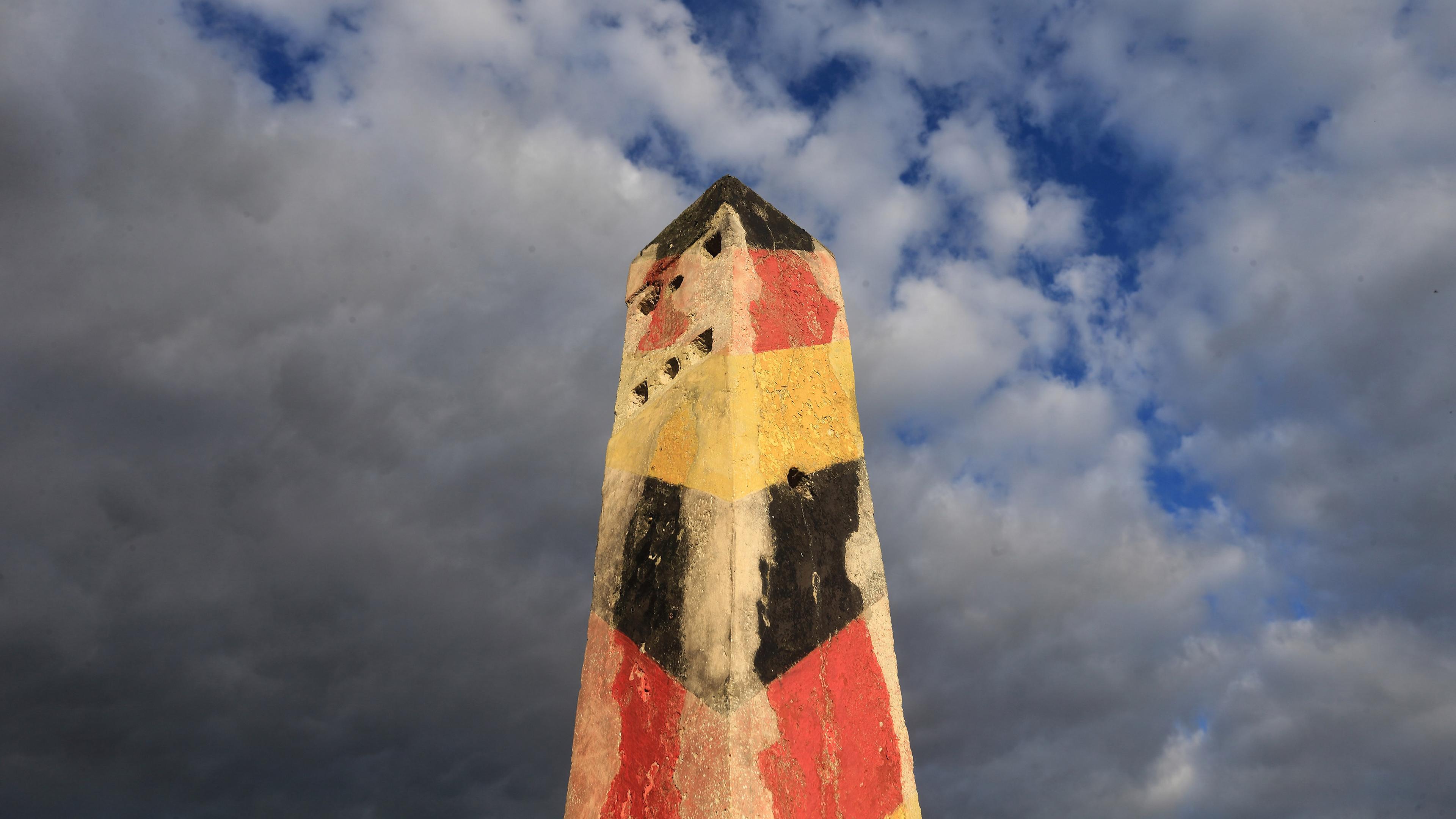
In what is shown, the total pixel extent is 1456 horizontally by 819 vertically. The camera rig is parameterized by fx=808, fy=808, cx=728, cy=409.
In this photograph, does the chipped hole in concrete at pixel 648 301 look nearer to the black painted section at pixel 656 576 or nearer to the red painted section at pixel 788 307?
the red painted section at pixel 788 307

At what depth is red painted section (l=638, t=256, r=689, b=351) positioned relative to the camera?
3.26 metres

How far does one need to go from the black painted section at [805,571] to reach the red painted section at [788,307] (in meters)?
0.52

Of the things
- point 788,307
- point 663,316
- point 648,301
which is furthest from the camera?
point 648,301

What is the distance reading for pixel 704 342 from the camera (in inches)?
121

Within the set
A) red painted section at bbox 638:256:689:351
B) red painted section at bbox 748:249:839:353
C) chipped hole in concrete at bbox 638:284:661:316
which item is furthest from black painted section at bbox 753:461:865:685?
chipped hole in concrete at bbox 638:284:661:316

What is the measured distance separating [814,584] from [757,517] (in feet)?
1.07

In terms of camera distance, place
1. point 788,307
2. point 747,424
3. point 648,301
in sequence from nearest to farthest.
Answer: point 747,424 → point 788,307 → point 648,301

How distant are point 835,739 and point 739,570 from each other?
653 mm

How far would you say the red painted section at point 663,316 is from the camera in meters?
3.26

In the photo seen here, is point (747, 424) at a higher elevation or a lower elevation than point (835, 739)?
higher

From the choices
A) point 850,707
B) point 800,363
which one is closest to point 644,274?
point 800,363

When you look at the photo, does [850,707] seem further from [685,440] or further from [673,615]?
[685,440]

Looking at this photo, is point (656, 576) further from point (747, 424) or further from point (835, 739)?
point (835, 739)

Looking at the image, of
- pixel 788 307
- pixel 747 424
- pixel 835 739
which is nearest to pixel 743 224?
pixel 788 307
